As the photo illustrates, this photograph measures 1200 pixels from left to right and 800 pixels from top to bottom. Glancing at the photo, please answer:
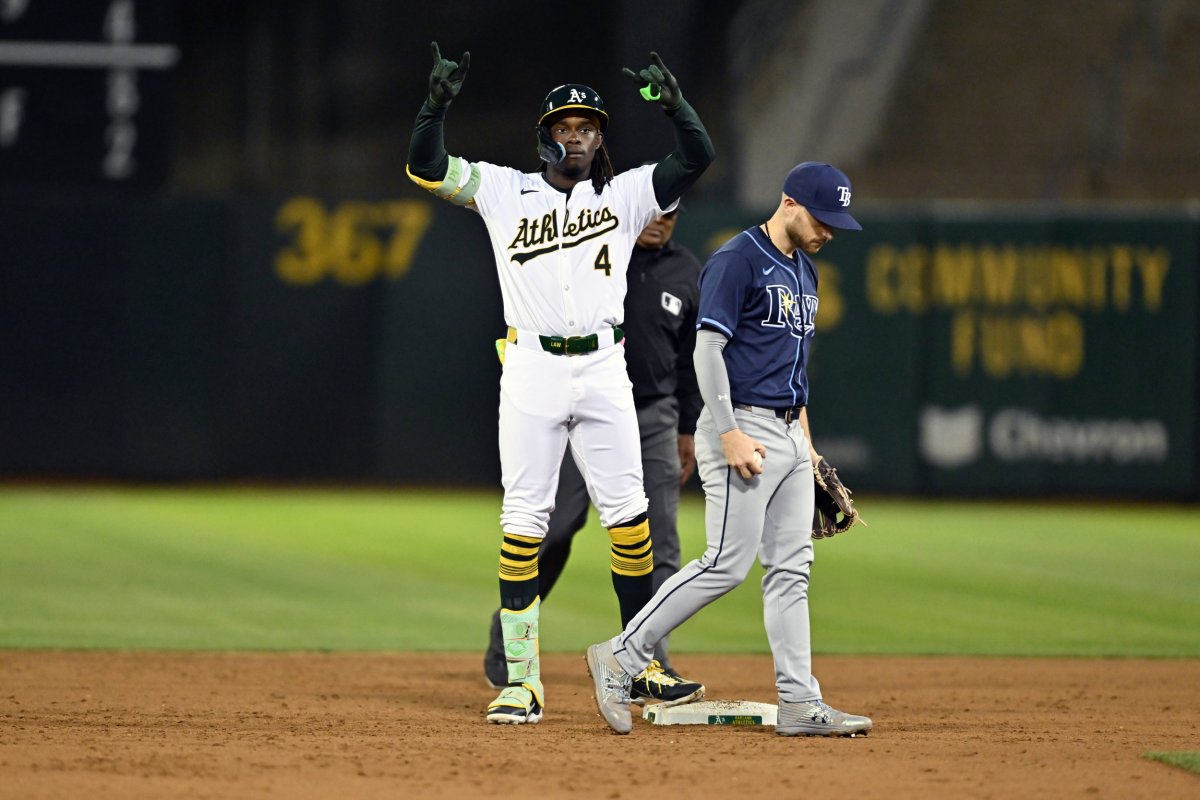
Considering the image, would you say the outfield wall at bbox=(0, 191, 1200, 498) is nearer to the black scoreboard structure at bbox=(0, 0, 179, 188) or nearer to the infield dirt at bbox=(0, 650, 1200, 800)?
the black scoreboard structure at bbox=(0, 0, 179, 188)

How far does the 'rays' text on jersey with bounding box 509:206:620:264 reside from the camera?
217 inches

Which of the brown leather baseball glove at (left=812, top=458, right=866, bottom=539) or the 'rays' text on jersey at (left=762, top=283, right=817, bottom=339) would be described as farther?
the brown leather baseball glove at (left=812, top=458, right=866, bottom=539)

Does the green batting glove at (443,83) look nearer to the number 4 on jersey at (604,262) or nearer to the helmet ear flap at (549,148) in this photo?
the helmet ear flap at (549,148)

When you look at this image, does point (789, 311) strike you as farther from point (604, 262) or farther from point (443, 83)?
point (443, 83)

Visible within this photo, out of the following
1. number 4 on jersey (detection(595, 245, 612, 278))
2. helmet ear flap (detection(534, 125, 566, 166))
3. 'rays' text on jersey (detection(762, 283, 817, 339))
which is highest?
helmet ear flap (detection(534, 125, 566, 166))

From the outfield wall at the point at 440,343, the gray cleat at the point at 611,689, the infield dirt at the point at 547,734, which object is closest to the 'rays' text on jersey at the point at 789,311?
the gray cleat at the point at 611,689

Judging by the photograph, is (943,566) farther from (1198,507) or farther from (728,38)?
(728,38)

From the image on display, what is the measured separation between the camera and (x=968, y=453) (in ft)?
51.5

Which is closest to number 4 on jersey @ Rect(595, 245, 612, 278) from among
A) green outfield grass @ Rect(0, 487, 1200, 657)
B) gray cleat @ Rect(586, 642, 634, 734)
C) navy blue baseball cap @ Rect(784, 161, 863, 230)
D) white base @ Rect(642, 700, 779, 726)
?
navy blue baseball cap @ Rect(784, 161, 863, 230)

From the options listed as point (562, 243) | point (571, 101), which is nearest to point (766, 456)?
point (562, 243)

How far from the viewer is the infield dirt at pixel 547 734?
4512mm

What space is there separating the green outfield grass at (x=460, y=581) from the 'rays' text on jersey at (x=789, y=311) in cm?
260

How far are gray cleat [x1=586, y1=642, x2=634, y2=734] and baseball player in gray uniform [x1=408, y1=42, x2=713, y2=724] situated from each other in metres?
0.29

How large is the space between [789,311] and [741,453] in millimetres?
497
